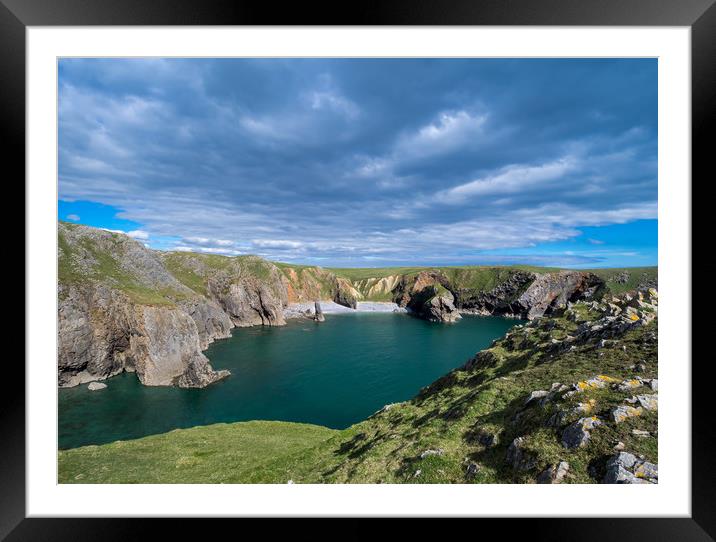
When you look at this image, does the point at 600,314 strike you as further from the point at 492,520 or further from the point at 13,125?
the point at 13,125

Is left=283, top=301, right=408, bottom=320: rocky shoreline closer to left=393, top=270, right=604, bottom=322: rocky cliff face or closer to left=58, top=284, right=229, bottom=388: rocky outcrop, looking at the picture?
left=393, top=270, right=604, bottom=322: rocky cliff face

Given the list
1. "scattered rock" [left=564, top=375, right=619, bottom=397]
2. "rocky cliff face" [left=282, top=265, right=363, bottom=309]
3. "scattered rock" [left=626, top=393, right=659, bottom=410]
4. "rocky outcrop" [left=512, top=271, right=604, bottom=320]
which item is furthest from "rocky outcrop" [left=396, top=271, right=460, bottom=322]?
"scattered rock" [left=626, top=393, right=659, bottom=410]

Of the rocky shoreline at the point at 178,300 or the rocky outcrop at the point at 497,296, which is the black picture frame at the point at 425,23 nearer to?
the rocky shoreline at the point at 178,300

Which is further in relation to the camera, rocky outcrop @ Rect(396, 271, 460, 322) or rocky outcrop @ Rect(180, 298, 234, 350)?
rocky outcrop @ Rect(396, 271, 460, 322)

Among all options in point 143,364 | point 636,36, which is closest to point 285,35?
point 636,36

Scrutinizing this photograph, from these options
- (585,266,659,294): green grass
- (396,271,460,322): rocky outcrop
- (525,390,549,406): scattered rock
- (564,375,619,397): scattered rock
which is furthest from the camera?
(396,271,460,322): rocky outcrop

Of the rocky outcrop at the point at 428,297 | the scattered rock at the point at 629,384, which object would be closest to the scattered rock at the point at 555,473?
the scattered rock at the point at 629,384

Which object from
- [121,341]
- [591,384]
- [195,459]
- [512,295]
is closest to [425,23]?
[591,384]

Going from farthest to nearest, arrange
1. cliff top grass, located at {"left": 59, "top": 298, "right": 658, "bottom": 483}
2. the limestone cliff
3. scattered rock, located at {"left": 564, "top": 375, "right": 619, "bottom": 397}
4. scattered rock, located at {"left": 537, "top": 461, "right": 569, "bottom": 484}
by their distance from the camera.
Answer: the limestone cliff
scattered rock, located at {"left": 564, "top": 375, "right": 619, "bottom": 397}
cliff top grass, located at {"left": 59, "top": 298, "right": 658, "bottom": 483}
scattered rock, located at {"left": 537, "top": 461, "right": 569, "bottom": 484}
